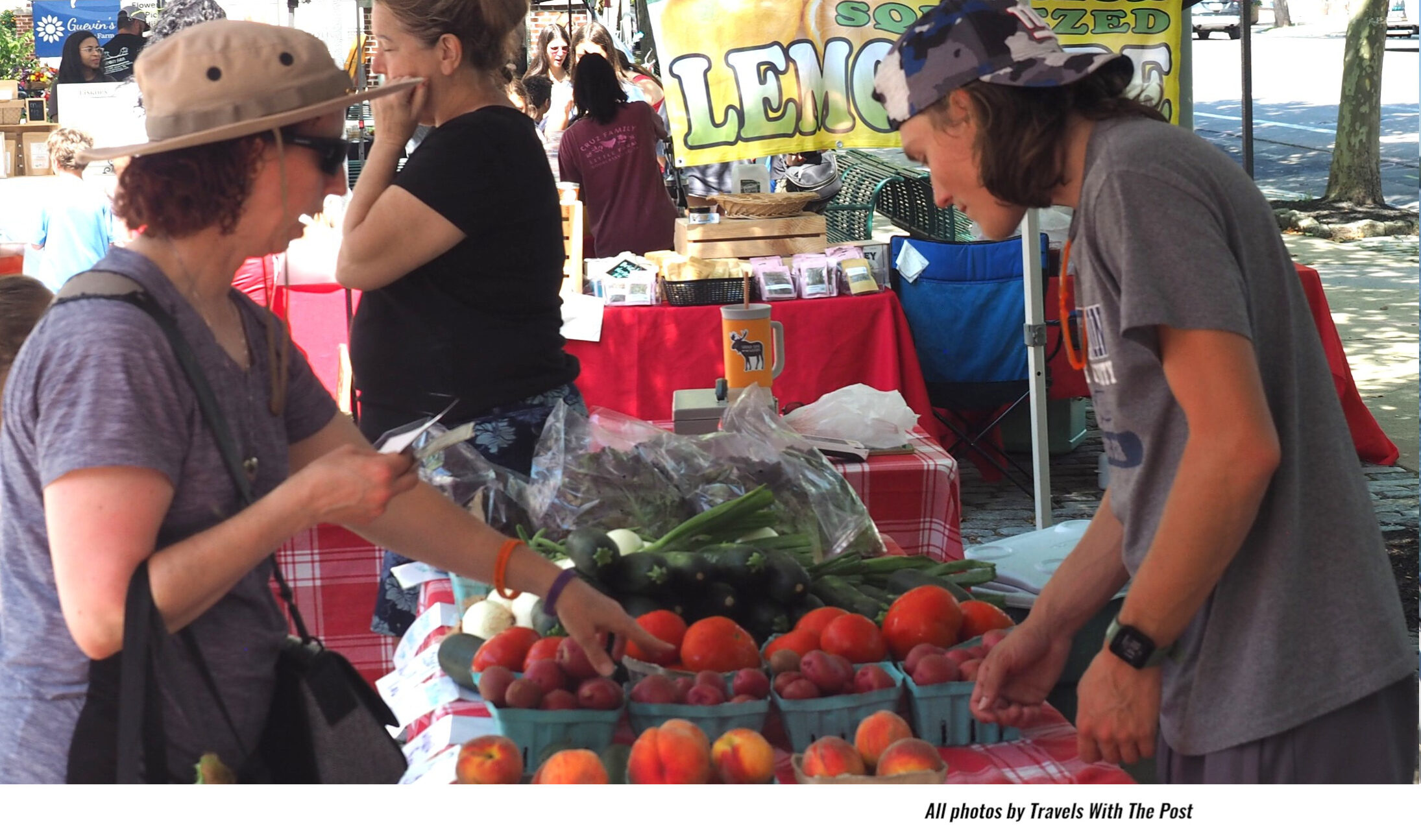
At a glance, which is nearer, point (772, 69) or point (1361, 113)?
point (772, 69)

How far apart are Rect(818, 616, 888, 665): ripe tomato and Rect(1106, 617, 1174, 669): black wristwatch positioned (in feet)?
1.38

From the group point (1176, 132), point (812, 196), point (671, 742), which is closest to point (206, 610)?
point (671, 742)

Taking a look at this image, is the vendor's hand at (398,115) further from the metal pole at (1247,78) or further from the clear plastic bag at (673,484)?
the metal pole at (1247,78)

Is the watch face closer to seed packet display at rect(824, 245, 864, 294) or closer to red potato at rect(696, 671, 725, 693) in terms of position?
red potato at rect(696, 671, 725, 693)

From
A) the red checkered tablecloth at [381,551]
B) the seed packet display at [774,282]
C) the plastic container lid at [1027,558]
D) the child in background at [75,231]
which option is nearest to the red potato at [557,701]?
the plastic container lid at [1027,558]

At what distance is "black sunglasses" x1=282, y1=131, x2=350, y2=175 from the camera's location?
5.43 feet

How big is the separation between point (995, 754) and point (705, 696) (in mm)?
422

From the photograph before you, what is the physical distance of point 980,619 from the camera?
2.10 meters

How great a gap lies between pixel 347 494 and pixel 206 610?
0.80 feet

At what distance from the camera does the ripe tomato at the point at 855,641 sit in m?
1.99

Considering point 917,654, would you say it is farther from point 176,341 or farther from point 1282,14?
point 1282,14

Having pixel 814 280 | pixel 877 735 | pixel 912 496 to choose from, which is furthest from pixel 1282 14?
Result: pixel 877 735

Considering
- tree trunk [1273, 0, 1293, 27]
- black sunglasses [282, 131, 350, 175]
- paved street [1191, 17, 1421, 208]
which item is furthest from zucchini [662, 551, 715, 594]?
tree trunk [1273, 0, 1293, 27]
